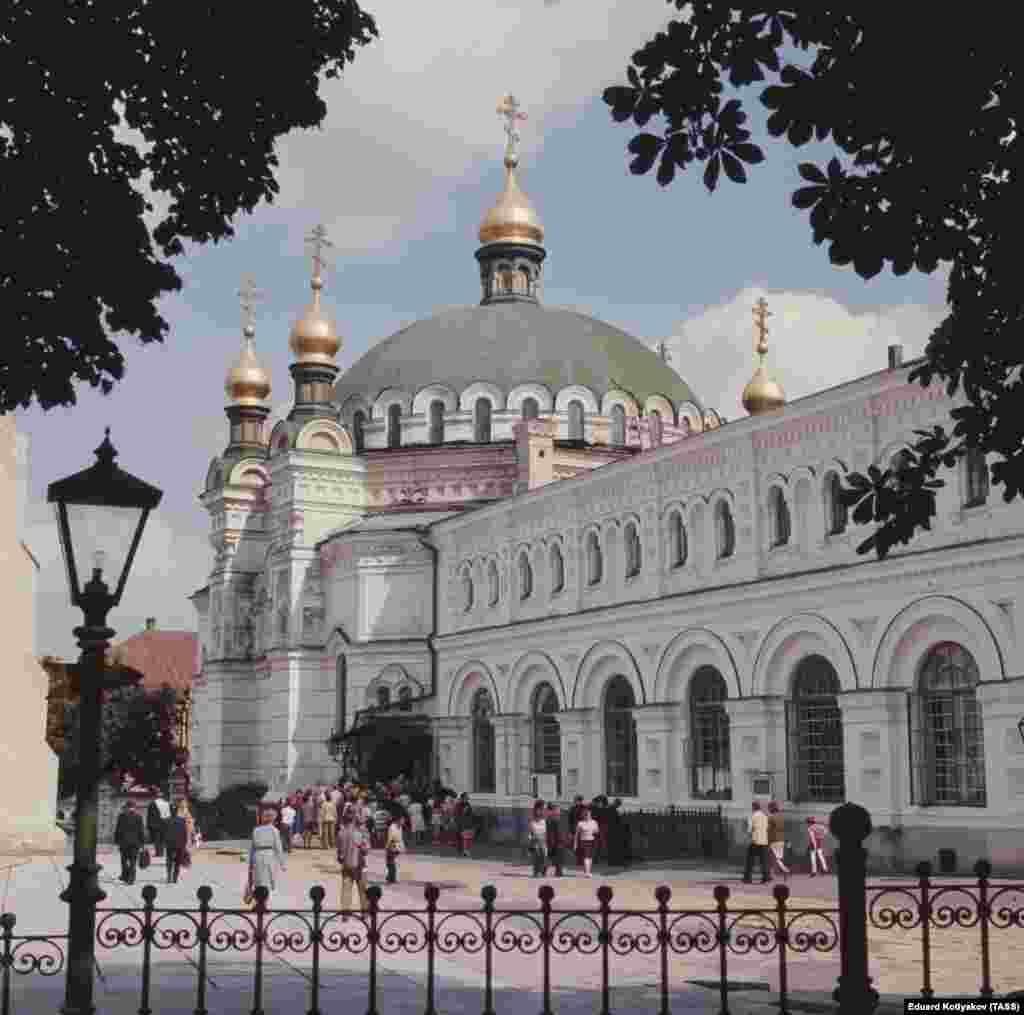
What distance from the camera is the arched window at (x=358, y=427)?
47.5 m

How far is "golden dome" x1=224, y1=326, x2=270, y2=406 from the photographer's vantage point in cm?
5250

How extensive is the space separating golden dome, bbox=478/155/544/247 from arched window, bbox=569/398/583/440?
742cm

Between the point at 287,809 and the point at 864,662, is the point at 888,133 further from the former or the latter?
the point at 287,809

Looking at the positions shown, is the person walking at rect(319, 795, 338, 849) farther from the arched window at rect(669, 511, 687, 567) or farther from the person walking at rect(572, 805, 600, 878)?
the arched window at rect(669, 511, 687, 567)

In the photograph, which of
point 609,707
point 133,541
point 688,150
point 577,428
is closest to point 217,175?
point 133,541

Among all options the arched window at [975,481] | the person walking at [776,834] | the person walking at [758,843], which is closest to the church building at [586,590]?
the arched window at [975,481]

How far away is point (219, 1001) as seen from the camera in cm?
1113

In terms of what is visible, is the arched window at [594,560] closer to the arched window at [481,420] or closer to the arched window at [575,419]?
the arched window at [481,420]

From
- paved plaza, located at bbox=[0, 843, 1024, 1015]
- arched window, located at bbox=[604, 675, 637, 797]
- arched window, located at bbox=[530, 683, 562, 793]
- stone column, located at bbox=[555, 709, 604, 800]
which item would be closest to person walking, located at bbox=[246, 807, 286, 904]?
paved plaza, located at bbox=[0, 843, 1024, 1015]

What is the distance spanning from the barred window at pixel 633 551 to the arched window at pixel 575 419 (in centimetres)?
1572

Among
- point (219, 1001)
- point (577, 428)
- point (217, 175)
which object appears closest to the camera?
point (217, 175)

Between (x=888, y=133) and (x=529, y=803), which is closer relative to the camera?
(x=888, y=133)

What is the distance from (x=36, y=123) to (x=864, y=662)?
18.4 meters

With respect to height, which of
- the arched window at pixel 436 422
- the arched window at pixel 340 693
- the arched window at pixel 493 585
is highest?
the arched window at pixel 436 422
